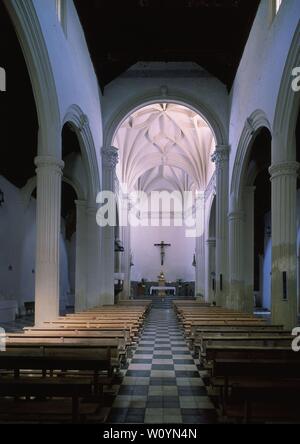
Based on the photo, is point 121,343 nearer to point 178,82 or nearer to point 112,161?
point 112,161

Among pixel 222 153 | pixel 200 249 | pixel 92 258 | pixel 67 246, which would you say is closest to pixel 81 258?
pixel 92 258

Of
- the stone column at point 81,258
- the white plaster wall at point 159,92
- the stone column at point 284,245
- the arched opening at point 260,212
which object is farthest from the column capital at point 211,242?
Answer: the stone column at point 284,245

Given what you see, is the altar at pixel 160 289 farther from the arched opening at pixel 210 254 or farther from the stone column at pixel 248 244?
the stone column at pixel 248 244

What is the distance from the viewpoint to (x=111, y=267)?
19000mm

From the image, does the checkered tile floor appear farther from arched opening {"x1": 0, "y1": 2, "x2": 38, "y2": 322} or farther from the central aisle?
the central aisle

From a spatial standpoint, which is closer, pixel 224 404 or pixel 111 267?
pixel 224 404

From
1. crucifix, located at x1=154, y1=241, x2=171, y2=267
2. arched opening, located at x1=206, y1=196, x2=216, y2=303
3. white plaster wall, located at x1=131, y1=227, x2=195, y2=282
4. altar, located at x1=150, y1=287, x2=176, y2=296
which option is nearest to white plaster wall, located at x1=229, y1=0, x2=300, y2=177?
arched opening, located at x1=206, y1=196, x2=216, y2=303

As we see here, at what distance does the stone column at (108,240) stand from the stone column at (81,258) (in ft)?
3.62

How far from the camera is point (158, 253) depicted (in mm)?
36938

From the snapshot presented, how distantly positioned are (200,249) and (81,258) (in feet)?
42.7

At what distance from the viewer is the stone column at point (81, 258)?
1755cm

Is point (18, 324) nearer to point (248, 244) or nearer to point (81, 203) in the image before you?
point (81, 203)
